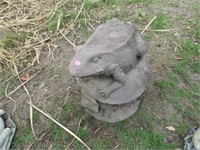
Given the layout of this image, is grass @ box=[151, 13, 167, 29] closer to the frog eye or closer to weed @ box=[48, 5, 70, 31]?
weed @ box=[48, 5, 70, 31]

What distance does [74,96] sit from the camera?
106 inches

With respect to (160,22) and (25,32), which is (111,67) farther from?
(25,32)

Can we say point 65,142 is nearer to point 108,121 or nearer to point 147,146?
point 108,121

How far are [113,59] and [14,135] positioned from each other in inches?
41.5

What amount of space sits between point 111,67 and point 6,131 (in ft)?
3.24

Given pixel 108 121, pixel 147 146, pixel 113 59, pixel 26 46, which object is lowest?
pixel 147 146

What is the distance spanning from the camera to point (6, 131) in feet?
7.99

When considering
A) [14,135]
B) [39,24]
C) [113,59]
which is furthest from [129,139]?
[39,24]

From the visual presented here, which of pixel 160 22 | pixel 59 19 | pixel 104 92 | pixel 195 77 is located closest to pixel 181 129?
pixel 195 77

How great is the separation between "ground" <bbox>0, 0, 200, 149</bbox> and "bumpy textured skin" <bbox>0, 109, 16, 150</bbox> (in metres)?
0.05

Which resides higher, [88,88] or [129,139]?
[88,88]

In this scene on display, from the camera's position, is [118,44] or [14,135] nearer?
[118,44]

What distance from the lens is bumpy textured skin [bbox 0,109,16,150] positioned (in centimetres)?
240

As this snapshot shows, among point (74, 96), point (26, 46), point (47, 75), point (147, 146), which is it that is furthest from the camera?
point (26, 46)
